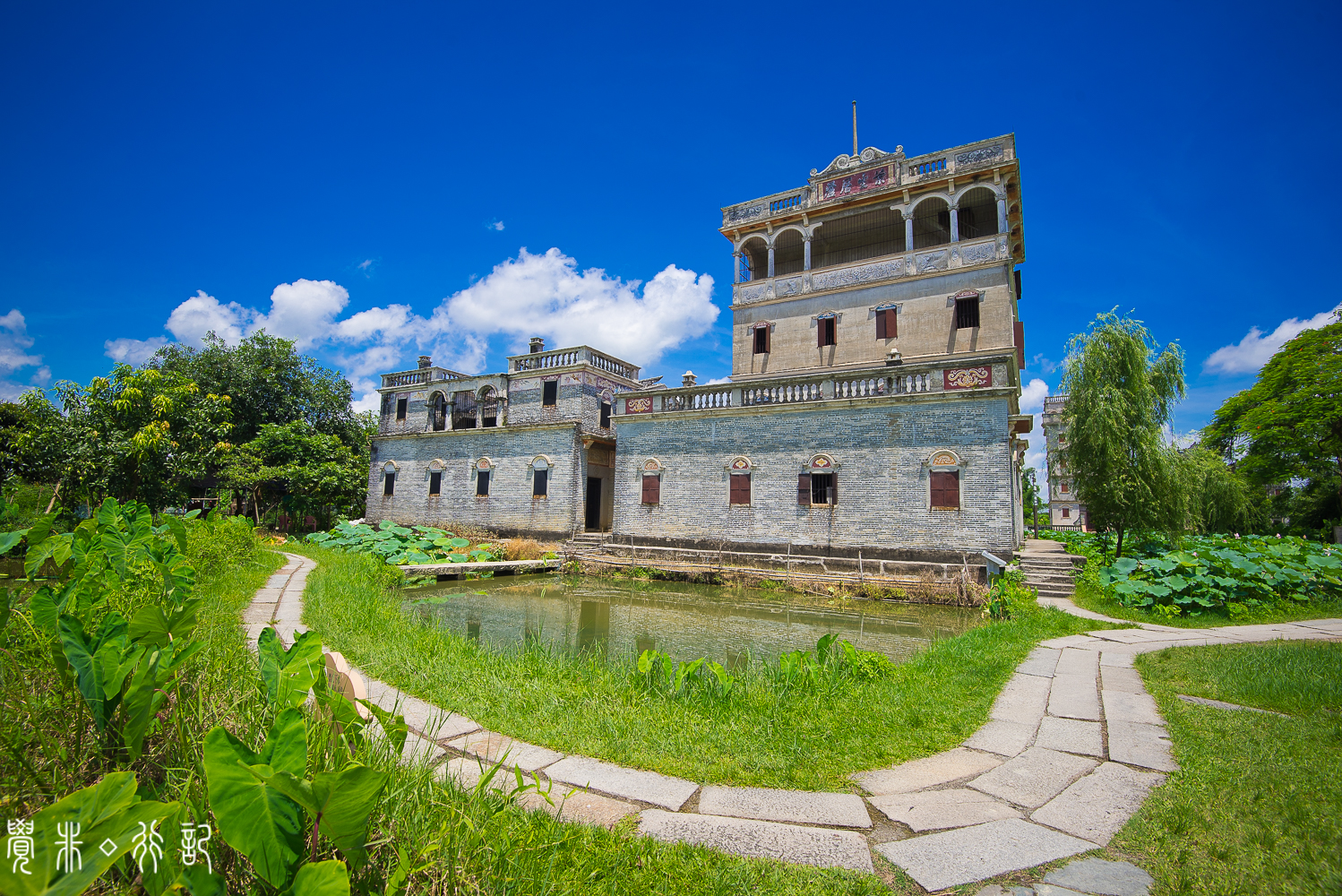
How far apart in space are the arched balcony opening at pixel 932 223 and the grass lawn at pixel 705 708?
52.6ft

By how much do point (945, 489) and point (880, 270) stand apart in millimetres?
Answer: 7767

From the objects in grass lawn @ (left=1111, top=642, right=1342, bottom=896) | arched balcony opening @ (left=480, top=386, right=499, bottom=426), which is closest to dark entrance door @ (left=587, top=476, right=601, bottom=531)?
arched balcony opening @ (left=480, top=386, right=499, bottom=426)

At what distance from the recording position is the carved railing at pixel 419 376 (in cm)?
2653

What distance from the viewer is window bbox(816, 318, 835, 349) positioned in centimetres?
1938

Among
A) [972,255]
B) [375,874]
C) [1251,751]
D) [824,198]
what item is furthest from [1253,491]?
[375,874]

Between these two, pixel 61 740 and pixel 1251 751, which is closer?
pixel 61 740

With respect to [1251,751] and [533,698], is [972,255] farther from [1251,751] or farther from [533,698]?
[533,698]

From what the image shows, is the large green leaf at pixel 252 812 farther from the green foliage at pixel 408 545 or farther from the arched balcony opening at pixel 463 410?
the arched balcony opening at pixel 463 410

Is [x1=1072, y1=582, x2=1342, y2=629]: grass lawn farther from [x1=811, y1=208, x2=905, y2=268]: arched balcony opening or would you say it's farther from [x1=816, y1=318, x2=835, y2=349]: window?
[x1=811, y1=208, x2=905, y2=268]: arched balcony opening

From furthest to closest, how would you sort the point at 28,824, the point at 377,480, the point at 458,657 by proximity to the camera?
the point at 377,480
the point at 458,657
the point at 28,824

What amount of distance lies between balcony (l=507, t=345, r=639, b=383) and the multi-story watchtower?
13.3 ft

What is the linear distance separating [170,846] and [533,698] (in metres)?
3.53

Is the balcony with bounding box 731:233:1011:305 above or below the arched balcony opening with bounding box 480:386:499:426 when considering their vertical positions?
above

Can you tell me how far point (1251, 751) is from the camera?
3.71 metres
